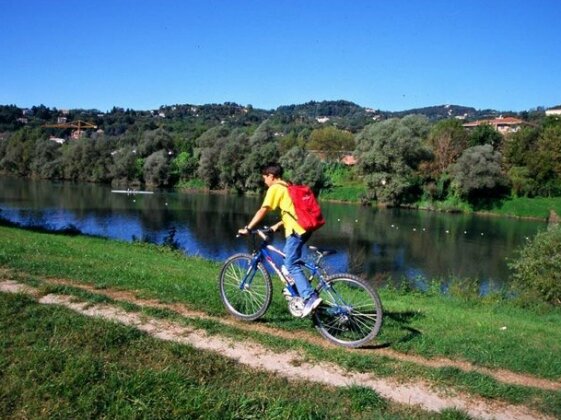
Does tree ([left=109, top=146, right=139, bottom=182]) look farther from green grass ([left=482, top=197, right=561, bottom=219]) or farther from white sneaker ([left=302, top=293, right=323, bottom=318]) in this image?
white sneaker ([left=302, top=293, right=323, bottom=318])

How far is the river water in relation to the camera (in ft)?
106

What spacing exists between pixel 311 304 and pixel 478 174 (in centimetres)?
6326

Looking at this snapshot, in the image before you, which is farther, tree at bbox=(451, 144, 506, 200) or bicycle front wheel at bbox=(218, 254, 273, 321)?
tree at bbox=(451, 144, 506, 200)

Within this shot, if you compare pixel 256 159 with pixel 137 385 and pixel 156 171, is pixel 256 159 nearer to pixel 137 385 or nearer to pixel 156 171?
pixel 156 171

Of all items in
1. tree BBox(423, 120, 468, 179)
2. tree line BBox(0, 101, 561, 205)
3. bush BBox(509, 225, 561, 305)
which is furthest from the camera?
tree BBox(423, 120, 468, 179)

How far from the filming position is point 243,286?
7465 mm

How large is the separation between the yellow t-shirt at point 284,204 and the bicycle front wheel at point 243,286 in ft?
2.76

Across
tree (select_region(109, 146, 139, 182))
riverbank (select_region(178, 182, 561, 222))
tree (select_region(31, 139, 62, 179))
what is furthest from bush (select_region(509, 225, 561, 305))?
tree (select_region(31, 139, 62, 179))

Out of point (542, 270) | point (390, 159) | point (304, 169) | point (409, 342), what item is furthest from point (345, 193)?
point (409, 342)

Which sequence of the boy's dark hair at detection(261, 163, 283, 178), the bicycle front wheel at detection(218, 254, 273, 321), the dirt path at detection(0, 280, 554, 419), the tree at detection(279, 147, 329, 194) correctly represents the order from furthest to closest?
1. the tree at detection(279, 147, 329, 194)
2. the bicycle front wheel at detection(218, 254, 273, 321)
3. the boy's dark hair at detection(261, 163, 283, 178)
4. the dirt path at detection(0, 280, 554, 419)

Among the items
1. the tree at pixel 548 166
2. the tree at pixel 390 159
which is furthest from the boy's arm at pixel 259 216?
the tree at pixel 548 166

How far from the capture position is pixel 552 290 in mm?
17328

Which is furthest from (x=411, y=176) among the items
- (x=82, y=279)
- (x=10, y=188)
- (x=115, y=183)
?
(x=82, y=279)

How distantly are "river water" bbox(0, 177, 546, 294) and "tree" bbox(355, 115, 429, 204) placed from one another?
3.37 metres
